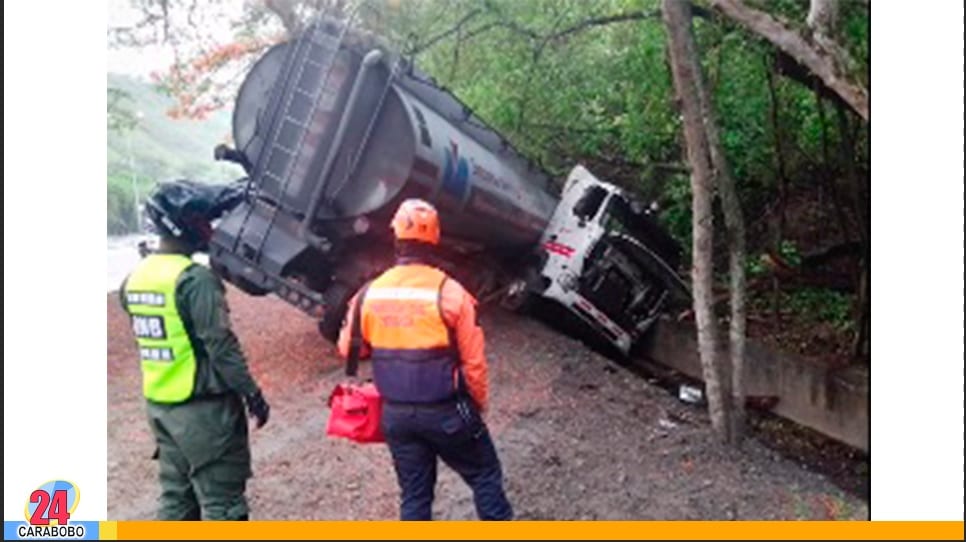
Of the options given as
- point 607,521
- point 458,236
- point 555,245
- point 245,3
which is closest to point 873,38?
point 607,521

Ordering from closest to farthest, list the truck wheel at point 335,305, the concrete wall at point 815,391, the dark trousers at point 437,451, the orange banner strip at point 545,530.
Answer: the dark trousers at point 437,451, the orange banner strip at point 545,530, the truck wheel at point 335,305, the concrete wall at point 815,391

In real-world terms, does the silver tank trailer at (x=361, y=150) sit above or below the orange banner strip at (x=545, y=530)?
above

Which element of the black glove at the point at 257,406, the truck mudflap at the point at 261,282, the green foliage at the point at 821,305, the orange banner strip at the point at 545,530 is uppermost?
the truck mudflap at the point at 261,282

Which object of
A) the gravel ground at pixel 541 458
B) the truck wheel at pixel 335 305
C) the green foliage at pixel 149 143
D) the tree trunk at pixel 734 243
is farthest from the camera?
the truck wheel at pixel 335 305

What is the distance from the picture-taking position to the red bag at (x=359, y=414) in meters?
3.52

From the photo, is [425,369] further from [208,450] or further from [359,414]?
[208,450]

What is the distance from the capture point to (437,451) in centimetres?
347

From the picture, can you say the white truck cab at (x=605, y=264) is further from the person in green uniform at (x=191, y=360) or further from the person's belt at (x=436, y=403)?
the person in green uniform at (x=191, y=360)

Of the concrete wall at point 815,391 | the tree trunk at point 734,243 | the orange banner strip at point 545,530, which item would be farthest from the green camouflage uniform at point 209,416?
the concrete wall at point 815,391

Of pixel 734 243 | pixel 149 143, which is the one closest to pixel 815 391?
pixel 734 243

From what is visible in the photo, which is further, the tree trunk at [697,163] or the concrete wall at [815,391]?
the concrete wall at [815,391]

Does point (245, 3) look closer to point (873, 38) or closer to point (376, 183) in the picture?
point (376, 183)

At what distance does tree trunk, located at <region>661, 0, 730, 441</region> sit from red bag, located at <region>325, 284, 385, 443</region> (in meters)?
2.23

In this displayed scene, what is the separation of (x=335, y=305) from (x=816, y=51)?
3512mm
